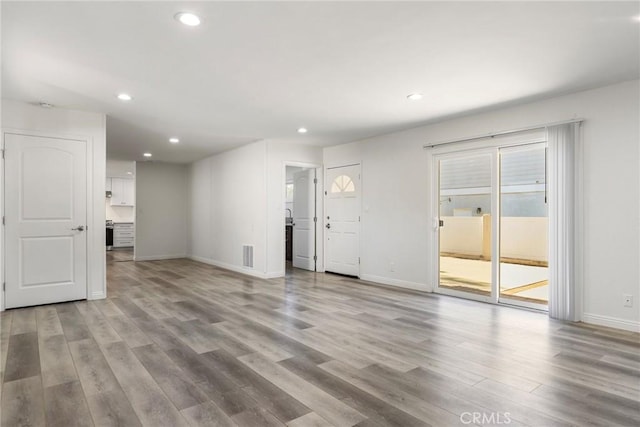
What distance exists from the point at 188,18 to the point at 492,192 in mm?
4143

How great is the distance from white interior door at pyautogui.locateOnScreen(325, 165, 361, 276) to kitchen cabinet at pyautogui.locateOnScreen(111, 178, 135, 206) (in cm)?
864

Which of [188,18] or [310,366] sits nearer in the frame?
[188,18]

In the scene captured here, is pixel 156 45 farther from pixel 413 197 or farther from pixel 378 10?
pixel 413 197

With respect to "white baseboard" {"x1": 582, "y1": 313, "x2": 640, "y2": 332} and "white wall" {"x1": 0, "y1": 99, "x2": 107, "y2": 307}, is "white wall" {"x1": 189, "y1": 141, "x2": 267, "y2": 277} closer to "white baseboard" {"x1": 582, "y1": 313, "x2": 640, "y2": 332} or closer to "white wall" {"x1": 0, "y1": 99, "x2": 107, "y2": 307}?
"white wall" {"x1": 0, "y1": 99, "x2": 107, "y2": 307}

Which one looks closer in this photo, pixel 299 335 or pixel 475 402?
pixel 475 402

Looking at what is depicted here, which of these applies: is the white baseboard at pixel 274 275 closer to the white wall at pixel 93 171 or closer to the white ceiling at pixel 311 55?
the white wall at pixel 93 171

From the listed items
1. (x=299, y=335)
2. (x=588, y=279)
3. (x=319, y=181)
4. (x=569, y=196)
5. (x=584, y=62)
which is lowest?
(x=299, y=335)

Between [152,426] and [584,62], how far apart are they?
4340mm

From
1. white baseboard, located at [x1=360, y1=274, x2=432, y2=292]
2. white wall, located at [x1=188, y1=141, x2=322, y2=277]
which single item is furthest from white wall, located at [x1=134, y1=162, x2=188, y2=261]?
white baseboard, located at [x1=360, y1=274, x2=432, y2=292]

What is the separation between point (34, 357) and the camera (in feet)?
9.75

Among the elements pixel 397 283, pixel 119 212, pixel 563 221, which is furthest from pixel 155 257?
pixel 563 221

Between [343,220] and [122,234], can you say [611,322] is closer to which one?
[343,220]

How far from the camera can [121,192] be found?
12.6 metres

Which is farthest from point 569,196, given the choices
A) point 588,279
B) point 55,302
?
point 55,302
